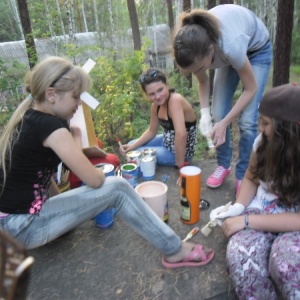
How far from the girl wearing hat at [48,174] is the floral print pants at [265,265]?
0.37 meters

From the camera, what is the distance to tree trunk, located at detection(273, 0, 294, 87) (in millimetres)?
3622

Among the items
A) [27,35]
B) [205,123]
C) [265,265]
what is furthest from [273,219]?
[27,35]

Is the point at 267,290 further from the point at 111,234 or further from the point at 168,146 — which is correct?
the point at 168,146

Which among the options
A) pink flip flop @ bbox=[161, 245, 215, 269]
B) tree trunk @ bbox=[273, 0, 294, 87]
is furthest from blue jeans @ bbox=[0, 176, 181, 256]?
tree trunk @ bbox=[273, 0, 294, 87]

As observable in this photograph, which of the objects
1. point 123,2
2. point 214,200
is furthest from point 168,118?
point 123,2

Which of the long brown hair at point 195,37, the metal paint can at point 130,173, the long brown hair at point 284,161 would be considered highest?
the long brown hair at point 195,37

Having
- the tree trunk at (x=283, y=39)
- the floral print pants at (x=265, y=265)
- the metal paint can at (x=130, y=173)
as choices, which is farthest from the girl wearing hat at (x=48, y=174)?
the tree trunk at (x=283, y=39)

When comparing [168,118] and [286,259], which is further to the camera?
[168,118]

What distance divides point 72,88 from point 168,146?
1524mm

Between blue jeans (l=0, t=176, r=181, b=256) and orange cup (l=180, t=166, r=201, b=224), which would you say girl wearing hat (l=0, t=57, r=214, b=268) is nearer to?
blue jeans (l=0, t=176, r=181, b=256)

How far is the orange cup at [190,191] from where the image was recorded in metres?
1.72

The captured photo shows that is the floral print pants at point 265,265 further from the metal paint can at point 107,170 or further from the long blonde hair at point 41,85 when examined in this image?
the long blonde hair at point 41,85

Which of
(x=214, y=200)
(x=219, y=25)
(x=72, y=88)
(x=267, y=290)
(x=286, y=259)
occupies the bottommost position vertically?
(x=214, y=200)

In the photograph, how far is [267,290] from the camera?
1320mm
